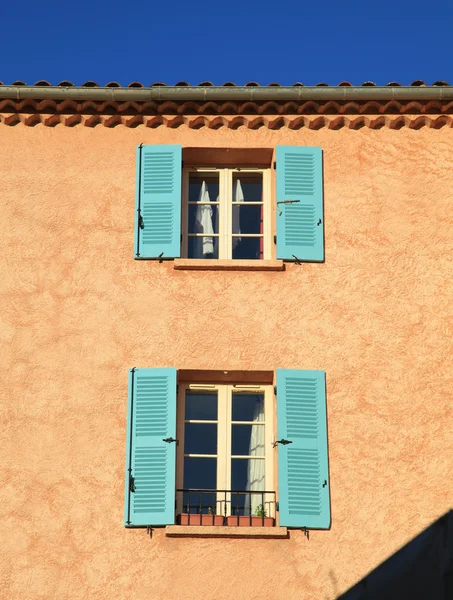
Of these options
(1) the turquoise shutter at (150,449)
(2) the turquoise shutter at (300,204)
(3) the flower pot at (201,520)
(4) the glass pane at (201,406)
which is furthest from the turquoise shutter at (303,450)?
(2) the turquoise shutter at (300,204)

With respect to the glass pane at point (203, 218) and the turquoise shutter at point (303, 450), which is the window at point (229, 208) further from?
the turquoise shutter at point (303, 450)

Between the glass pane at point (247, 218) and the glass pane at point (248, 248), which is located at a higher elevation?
the glass pane at point (247, 218)

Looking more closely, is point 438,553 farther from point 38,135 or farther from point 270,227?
point 38,135

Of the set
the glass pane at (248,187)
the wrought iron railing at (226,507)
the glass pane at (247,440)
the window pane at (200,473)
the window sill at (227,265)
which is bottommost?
the wrought iron railing at (226,507)

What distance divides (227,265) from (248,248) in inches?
28.5

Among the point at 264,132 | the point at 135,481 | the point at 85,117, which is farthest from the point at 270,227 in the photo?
the point at 135,481

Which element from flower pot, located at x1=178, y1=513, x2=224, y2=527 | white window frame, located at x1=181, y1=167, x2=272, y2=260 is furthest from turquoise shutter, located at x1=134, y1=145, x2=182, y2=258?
flower pot, located at x1=178, y1=513, x2=224, y2=527

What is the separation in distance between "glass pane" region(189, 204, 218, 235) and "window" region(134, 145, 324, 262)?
0.01 metres

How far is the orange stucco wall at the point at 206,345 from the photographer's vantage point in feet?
34.2

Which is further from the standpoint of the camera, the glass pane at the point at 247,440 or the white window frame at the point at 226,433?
the glass pane at the point at 247,440

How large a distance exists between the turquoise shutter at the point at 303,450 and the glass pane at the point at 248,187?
226cm

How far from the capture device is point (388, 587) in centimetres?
1034

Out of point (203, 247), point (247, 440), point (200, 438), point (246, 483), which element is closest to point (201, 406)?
point (200, 438)

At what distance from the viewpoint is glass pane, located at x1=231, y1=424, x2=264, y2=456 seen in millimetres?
11164
